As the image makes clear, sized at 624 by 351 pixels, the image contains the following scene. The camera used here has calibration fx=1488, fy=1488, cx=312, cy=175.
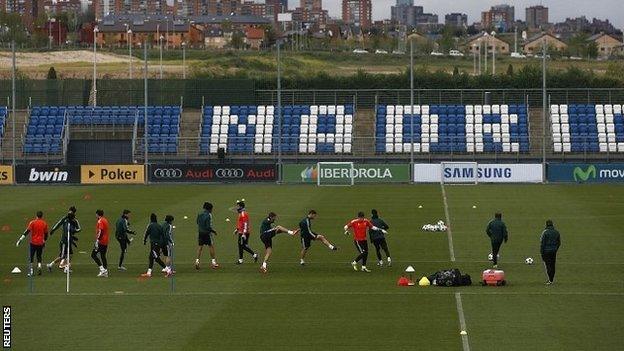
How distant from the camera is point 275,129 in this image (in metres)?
86.6

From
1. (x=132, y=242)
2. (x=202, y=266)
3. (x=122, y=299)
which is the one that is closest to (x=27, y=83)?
(x=132, y=242)

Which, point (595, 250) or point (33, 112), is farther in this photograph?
point (33, 112)

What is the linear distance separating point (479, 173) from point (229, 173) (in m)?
12.4

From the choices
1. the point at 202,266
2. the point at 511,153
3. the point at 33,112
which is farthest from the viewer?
the point at 33,112

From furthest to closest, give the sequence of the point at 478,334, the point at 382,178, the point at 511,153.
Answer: the point at 511,153, the point at 382,178, the point at 478,334

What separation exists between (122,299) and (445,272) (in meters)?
7.97

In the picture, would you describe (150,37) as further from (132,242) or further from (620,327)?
(620,327)

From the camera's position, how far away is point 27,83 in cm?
9362

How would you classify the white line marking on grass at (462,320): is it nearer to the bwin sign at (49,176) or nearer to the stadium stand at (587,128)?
the bwin sign at (49,176)

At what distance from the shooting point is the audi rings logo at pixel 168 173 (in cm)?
7419

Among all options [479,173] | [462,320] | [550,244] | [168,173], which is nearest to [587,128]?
[479,173]

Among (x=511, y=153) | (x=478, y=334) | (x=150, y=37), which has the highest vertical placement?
(x=150, y=37)

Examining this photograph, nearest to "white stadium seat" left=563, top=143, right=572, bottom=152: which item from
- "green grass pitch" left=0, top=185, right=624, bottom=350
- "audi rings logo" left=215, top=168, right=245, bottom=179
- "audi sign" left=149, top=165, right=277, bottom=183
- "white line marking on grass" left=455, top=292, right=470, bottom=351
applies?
"audi sign" left=149, top=165, right=277, bottom=183

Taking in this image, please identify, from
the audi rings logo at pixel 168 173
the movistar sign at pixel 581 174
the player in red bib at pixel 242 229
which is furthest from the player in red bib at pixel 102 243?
the movistar sign at pixel 581 174
